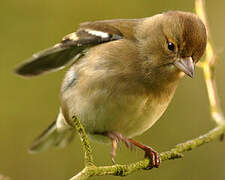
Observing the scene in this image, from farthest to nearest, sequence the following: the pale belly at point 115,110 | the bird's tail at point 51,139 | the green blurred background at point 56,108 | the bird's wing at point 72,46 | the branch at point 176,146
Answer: the green blurred background at point 56,108 < the bird's tail at point 51,139 < the bird's wing at point 72,46 < the pale belly at point 115,110 < the branch at point 176,146

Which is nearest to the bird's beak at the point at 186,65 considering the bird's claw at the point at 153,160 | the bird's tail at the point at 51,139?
the bird's claw at the point at 153,160

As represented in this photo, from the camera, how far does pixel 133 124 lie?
4328 millimetres

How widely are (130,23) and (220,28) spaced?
3.14 m

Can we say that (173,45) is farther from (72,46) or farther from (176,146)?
(72,46)

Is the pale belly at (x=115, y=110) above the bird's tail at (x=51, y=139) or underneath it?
above

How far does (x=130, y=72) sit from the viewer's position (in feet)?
13.7

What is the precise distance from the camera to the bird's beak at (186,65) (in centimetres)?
387

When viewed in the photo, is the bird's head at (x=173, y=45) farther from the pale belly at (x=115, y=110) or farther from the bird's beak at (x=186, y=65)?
the pale belly at (x=115, y=110)

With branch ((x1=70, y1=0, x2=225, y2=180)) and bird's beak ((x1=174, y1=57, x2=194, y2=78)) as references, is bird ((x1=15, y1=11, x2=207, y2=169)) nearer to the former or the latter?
bird's beak ((x1=174, y1=57, x2=194, y2=78))

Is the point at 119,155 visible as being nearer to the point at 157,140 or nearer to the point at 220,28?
the point at 157,140

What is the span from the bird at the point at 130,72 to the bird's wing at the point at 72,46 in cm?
1

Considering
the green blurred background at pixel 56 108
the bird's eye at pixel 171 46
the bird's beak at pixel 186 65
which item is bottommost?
the green blurred background at pixel 56 108

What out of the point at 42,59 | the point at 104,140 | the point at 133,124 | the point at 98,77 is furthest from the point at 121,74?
the point at 42,59

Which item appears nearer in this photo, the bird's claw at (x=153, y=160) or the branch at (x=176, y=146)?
the branch at (x=176, y=146)
